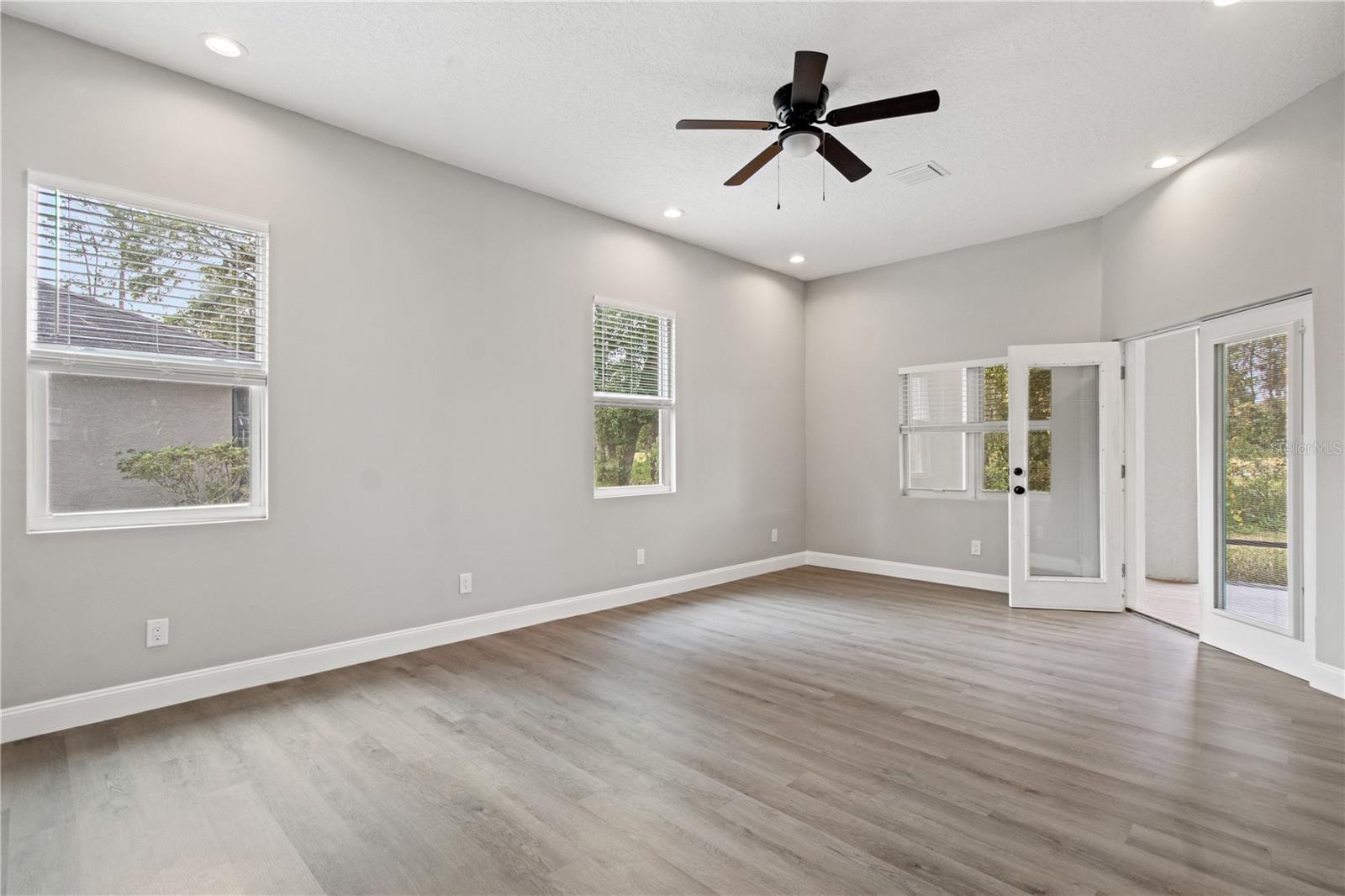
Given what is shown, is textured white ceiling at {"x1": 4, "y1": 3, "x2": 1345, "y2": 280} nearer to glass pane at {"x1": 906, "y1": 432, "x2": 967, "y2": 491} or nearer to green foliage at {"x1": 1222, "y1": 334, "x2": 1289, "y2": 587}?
green foliage at {"x1": 1222, "y1": 334, "x2": 1289, "y2": 587}

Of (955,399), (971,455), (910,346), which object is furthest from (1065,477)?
(910,346)

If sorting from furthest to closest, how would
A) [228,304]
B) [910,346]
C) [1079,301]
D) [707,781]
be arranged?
[910,346] → [1079,301] → [228,304] → [707,781]

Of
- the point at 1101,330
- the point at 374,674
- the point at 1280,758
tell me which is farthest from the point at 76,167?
the point at 1101,330

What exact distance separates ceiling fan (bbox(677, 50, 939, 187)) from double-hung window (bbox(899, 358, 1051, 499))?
3.23 m

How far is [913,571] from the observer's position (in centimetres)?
630

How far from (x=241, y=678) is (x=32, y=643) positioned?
83cm

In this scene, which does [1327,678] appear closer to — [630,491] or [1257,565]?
[1257,565]

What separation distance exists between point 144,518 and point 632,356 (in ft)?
11.1

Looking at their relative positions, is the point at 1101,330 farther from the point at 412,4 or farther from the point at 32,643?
the point at 32,643

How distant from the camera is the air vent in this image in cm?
427

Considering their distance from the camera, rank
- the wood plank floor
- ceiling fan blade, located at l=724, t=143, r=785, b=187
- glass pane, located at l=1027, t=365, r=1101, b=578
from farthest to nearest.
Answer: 1. glass pane, located at l=1027, t=365, r=1101, b=578
2. ceiling fan blade, located at l=724, t=143, r=785, b=187
3. the wood plank floor

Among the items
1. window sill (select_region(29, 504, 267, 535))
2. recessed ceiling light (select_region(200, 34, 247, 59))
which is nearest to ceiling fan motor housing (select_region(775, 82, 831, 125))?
recessed ceiling light (select_region(200, 34, 247, 59))

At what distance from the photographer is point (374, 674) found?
362 centimetres

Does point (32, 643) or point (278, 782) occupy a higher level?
point (32, 643)
